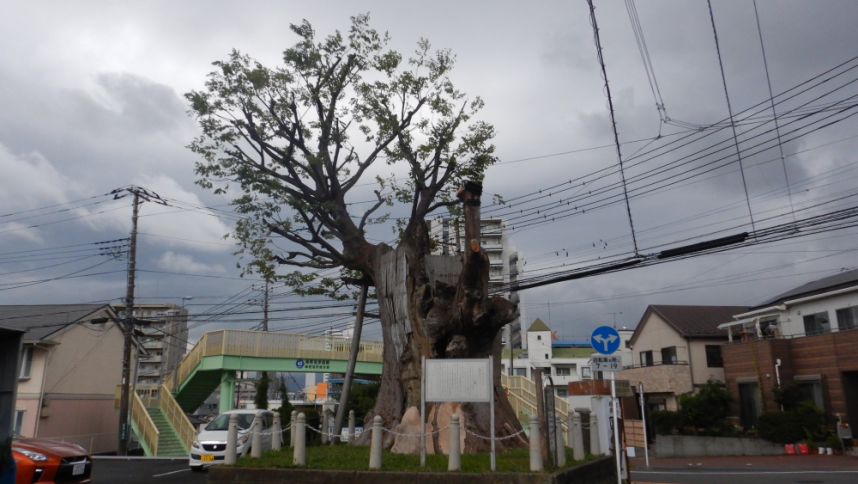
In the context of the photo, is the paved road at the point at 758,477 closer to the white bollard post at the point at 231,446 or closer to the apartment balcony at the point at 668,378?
the white bollard post at the point at 231,446

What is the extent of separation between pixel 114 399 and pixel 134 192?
1109 cm

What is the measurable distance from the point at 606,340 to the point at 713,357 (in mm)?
28076

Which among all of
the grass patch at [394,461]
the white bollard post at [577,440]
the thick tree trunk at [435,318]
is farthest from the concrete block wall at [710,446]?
the white bollard post at [577,440]

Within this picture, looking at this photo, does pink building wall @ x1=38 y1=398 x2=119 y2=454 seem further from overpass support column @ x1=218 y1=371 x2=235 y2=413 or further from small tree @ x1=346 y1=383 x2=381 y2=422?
small tree @ x1=346 y1=383 x2=381 y2=422

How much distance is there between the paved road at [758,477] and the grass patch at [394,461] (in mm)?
4670

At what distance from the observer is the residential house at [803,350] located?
2528 cm

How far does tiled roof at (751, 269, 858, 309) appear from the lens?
27.4 meters

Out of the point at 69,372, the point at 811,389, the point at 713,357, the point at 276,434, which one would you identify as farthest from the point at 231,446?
the point at 713,357

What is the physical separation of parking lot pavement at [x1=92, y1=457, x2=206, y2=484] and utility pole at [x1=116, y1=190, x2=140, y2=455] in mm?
7091

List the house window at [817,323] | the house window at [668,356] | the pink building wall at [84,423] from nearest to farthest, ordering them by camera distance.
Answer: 1. the pink building wall at [84,423]
2. the house window at [817,323]
3. the house window at [668,356]

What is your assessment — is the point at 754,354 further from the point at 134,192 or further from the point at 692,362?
the point at 134,192

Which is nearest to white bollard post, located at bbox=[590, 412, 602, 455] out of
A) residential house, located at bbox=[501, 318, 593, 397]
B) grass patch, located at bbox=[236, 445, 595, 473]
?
grass patch, located at bbox=[236, 445, 595, 473]

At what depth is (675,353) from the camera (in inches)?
1407

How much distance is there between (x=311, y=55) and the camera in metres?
16.8
